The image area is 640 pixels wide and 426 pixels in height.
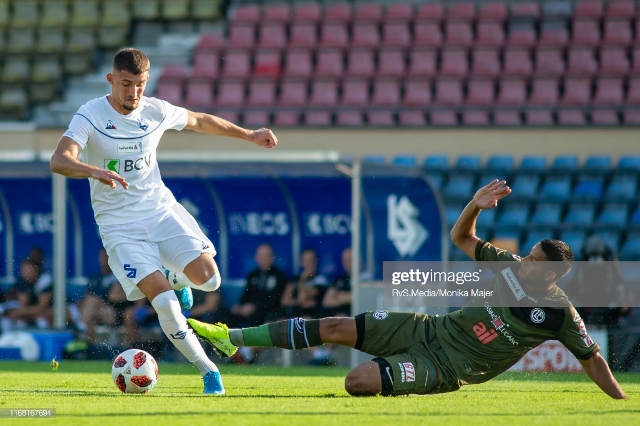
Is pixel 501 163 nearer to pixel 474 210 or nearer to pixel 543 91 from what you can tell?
pixel 543 91

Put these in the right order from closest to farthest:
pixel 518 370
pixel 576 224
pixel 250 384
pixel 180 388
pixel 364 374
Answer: pixel 364 374 → pixel 180 388 → pixel 250 384 → pixel 518 370 → pixel 576 224

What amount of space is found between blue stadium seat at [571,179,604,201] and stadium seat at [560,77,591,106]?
67.1 inches

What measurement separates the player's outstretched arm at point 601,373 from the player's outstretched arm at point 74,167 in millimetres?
3075

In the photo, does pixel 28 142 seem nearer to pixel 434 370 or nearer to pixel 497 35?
pixel 497 35

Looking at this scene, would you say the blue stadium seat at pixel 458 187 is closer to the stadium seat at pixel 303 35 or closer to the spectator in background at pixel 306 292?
the spectator in background at pixel 306 292

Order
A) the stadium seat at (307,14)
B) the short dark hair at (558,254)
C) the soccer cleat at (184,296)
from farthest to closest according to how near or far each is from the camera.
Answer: the stadium seat at (307,14), the soccer cleat at (184,296), the short dark hair at (558,254)

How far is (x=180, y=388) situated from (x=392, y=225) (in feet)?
14.6

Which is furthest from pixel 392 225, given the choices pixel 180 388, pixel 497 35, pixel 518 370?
pixel 497 35

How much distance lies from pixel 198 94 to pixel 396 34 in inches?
138

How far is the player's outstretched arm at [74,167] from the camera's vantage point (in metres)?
6.27

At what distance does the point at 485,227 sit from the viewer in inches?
575

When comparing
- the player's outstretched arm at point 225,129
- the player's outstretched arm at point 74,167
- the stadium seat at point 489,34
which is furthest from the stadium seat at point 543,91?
the player's outstretched arm at point 74,167

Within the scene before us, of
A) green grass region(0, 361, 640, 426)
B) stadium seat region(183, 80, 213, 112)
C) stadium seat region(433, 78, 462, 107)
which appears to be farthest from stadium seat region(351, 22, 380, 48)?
green grass region(0, 361, 640, 426)

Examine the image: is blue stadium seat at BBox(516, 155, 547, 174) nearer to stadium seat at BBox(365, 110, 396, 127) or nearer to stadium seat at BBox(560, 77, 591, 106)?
stadium seat at BBox(560, 77, 591, 106)
